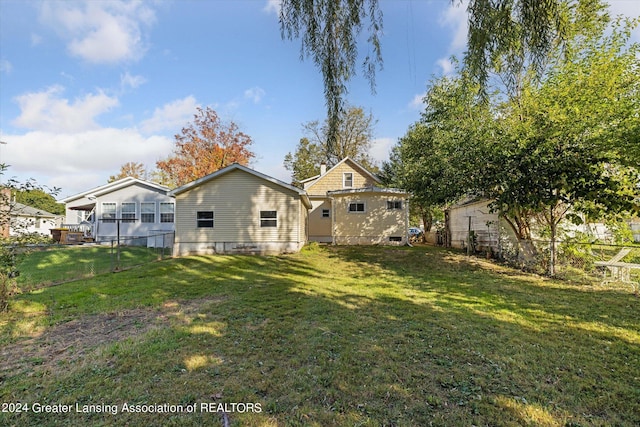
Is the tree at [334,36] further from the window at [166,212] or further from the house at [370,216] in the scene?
the window at [166,212]

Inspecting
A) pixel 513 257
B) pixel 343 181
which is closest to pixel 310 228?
pixel 343 181

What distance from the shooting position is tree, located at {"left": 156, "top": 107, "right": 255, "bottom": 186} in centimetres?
2778

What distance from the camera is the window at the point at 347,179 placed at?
21641mm

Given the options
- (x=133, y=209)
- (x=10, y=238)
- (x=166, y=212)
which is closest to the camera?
(x=10, y=238)

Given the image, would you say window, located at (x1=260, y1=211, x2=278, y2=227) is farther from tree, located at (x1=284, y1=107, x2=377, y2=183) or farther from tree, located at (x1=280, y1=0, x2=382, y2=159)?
tree, located at (x1=280, y1=0, x2=382, y2=159)

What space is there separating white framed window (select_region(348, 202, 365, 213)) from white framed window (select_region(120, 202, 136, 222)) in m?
13.2

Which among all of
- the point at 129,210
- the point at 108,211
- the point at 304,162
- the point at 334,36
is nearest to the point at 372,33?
the point at 334,36

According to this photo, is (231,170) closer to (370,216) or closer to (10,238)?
(370,216)

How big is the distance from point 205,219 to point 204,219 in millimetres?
46

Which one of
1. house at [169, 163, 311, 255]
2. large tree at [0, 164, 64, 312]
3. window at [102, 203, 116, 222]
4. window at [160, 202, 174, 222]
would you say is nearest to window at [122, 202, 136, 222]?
window at [102, 203, 116, 222]

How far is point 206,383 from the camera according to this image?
3055 mm

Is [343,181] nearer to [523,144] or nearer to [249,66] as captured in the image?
[523,144]

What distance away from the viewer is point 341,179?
21609 millimetres

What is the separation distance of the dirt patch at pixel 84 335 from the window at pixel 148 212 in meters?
14.3
